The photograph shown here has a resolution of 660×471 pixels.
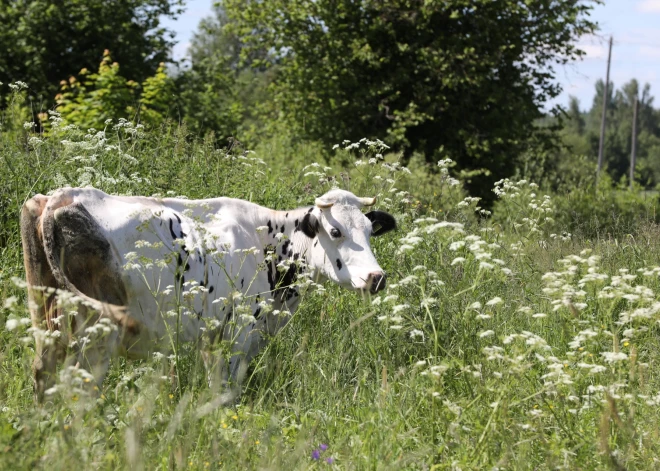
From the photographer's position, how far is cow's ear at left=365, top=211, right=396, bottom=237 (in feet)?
21.0

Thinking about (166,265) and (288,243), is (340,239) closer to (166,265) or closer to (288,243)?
(288,243)

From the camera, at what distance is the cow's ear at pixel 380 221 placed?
21.0 feet

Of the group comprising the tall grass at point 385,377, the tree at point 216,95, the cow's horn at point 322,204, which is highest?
the tree at point 216,95

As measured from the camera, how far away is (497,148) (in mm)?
19703

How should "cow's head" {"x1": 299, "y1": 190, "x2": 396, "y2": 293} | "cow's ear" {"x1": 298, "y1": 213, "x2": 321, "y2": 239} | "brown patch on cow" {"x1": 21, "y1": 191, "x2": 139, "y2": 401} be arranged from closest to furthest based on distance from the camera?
1. "brown patch on cow" {"x1": 21, "y1": 191, "x2": 139, "y2": 401}
2. "cow's head" {"x1": 299, "y1": 190, "x2": 396, "y2": 293}
3. "cow's ear" {"x1": 298, "y1": 213, "x2": 321, "y2": 239}

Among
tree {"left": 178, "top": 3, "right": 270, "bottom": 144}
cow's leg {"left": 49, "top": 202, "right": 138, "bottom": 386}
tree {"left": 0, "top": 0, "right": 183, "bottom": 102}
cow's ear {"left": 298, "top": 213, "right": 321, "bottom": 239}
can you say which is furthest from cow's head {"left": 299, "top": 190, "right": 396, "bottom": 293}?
tree {"left": 0, "top": 0, "right": 183, "bottom": 102}

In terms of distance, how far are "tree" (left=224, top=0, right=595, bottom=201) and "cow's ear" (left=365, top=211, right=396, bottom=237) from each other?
12.5m

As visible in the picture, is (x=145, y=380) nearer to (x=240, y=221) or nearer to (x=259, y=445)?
(x=259, y=445)

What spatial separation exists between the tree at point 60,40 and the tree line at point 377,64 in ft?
0.11

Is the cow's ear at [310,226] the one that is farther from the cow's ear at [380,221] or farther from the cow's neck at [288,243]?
the cow's ear at [380,221]

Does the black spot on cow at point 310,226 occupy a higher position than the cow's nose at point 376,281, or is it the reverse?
the black spot on cow at point 310,226

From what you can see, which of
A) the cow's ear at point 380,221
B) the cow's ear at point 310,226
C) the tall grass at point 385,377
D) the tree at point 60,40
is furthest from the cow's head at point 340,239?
the tree at point 60,40

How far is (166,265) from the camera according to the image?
4.42 metres

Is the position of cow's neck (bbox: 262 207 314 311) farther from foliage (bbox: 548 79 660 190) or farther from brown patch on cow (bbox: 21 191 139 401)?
foliage (bbox: 548 79 660 190)
